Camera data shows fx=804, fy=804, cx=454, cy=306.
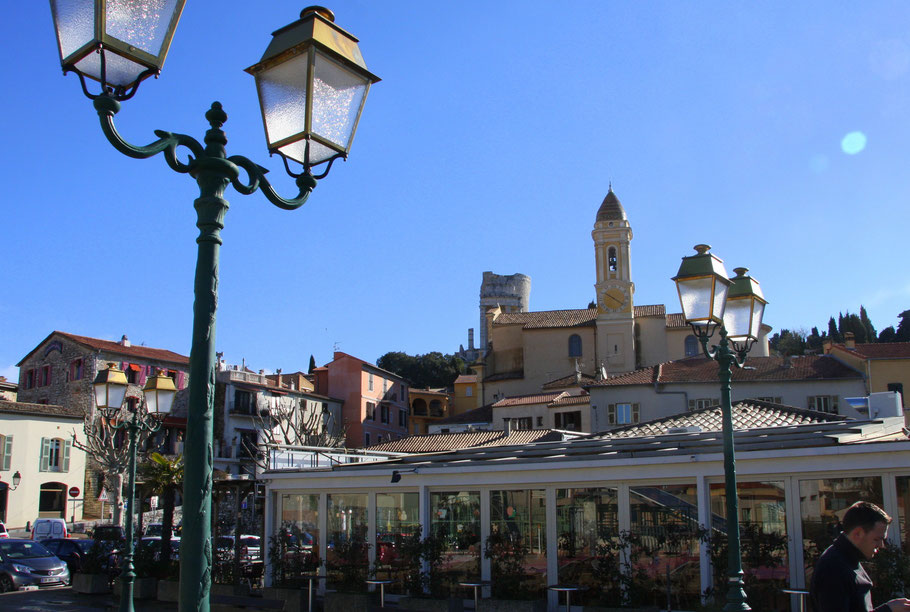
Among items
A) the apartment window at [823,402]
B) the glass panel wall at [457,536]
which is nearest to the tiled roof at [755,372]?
the apartment window at [823,402]

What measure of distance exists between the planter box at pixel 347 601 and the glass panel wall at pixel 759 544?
6404mm

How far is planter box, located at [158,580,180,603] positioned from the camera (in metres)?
18.8

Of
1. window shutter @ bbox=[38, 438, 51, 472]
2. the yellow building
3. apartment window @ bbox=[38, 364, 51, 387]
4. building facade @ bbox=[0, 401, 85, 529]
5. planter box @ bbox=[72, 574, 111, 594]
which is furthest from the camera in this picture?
apartment window @ bbox=[38, 364, 51, 387]

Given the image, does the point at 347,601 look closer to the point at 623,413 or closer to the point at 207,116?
the point at 207,116

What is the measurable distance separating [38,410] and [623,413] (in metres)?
32.6

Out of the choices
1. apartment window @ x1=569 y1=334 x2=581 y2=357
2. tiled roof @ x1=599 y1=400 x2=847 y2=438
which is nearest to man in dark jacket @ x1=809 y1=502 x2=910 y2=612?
tiled roof @ x1=599 y1=400 x2=847 y2=438

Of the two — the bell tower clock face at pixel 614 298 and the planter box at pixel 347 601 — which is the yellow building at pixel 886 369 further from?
the planter box at pixel 347 601

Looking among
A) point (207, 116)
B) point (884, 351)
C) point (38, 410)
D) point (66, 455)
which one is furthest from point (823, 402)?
point (207, 116)

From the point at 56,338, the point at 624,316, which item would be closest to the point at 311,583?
the point at 56,338

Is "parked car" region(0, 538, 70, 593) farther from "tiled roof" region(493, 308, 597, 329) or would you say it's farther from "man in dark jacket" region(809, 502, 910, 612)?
"tiled roof" region(493, 308, 597, 329)

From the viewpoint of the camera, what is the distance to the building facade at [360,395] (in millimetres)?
64375

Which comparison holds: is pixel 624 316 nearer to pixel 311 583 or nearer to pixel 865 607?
pixel 311 583

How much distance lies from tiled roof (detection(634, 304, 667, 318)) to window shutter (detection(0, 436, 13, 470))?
45.8m

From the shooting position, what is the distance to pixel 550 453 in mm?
15430
